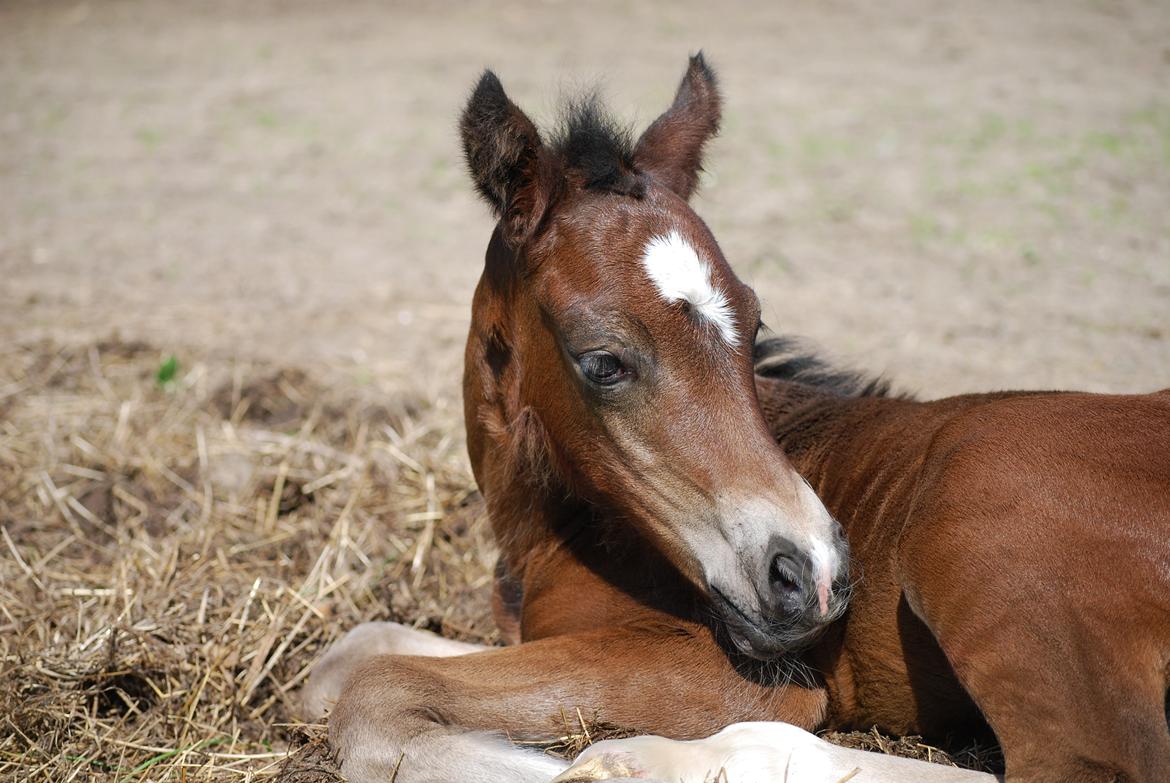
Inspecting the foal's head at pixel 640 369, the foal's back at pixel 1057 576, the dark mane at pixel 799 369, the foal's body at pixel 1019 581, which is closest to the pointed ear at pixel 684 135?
the foal's head at pixel 640 369

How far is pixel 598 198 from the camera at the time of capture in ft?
10.9

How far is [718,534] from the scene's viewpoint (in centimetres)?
294

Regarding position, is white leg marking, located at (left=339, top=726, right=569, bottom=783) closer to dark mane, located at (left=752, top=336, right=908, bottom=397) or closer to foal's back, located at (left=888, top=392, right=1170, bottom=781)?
foal's back, located at (left=888, top=392, right=1170, bottom=781)

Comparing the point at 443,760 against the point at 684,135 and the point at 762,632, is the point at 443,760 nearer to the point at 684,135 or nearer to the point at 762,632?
the point at 762,632

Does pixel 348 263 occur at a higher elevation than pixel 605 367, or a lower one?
lower

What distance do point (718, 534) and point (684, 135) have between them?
1.59 metres

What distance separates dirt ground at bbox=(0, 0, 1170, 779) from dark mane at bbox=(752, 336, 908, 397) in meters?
0.78

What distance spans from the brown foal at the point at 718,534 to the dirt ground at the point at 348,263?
2.92 ft

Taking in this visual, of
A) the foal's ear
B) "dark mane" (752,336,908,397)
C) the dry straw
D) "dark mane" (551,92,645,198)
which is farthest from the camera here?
"dark mane" (752,336,908,397)

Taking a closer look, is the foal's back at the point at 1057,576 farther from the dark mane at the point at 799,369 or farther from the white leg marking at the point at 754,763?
the dark mane at the point at 799,369

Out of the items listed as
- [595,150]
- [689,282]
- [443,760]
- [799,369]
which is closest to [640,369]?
[689,282]

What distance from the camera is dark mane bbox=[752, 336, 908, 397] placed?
422 centimetres

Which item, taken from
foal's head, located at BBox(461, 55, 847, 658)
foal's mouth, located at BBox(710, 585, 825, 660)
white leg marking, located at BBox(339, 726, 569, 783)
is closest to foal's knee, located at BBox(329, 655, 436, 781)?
white leg marking, located at BBox(339, 726, 569, 783)

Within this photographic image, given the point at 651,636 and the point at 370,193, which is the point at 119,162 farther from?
the point at 651,636
